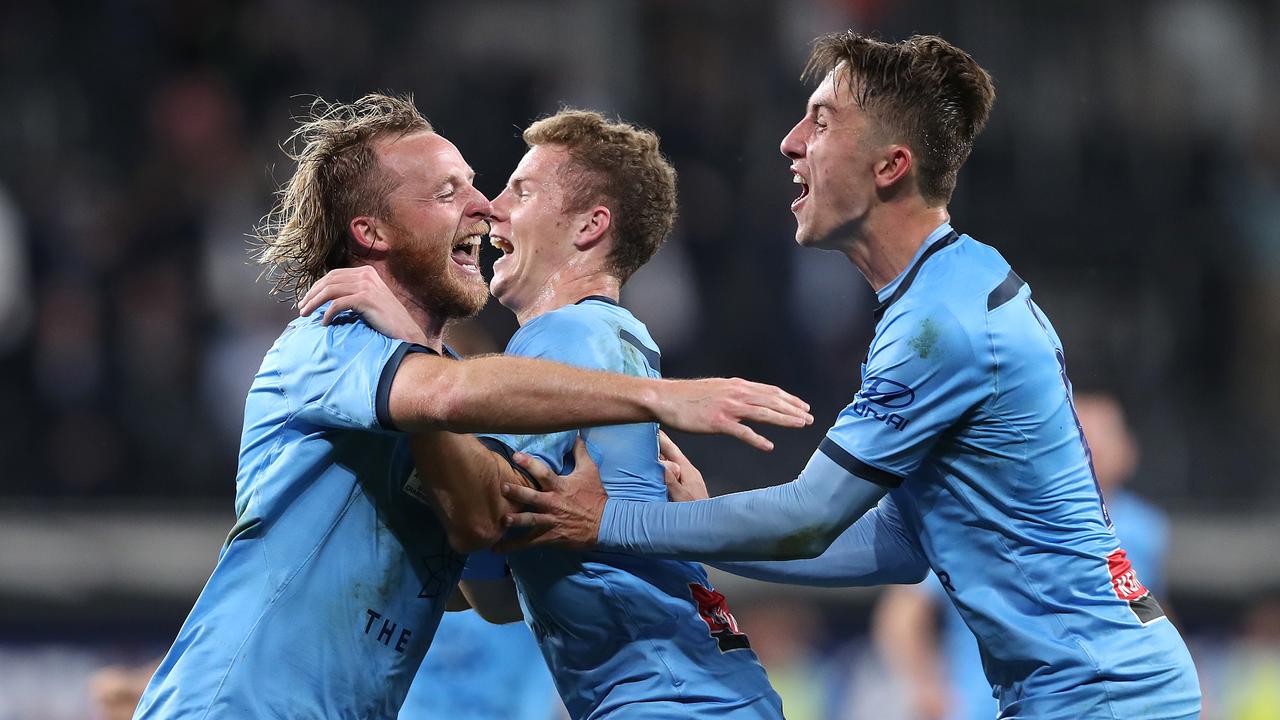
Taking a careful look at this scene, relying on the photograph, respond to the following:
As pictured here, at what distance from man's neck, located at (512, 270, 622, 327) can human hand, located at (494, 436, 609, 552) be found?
0.78 meters

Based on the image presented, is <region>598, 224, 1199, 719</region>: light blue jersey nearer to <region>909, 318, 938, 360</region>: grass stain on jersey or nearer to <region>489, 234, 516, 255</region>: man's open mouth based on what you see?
<region>909, 318, 938, 360</region>: grass stain on jersey

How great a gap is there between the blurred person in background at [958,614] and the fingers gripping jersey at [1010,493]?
339 centimetres

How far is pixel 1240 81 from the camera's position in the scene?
→ 14039mm

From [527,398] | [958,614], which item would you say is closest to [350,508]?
[527,398]

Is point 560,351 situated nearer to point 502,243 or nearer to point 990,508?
point 502,243

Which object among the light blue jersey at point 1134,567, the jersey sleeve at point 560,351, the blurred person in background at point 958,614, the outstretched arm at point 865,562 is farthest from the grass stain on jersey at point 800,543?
the light blue jersey at point 1134,567

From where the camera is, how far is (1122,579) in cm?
430

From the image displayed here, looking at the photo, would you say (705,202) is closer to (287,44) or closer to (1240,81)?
(287,44)

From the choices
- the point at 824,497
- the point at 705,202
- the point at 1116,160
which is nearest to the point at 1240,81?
the point at 1116,160

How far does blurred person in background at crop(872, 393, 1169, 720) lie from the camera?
324 inches

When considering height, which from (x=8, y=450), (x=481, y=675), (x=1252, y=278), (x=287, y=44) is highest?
(x=287, y=44)

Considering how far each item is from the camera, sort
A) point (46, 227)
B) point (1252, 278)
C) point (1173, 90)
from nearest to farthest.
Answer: point (46, 227)
point (1252, 278)
point (1173, 90)

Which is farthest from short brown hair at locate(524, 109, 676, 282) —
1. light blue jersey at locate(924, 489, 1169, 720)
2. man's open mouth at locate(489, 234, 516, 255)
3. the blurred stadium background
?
the blurred stadium background

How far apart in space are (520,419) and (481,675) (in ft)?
10.2
